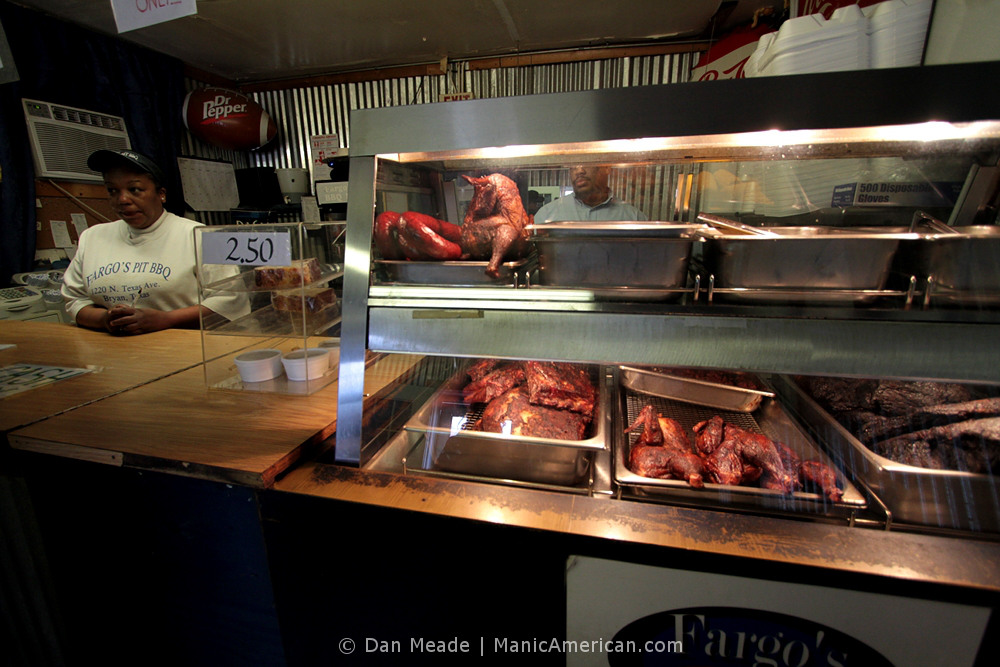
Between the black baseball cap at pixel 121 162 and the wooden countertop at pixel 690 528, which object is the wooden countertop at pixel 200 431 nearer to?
the wooden countertop at pixel 690 528

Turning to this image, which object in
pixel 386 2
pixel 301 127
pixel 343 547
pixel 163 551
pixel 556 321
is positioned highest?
pixel 386 2

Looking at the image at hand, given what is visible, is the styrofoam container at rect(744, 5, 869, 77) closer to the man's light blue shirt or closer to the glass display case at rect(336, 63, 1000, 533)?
the glass display case at rect(336, 63, 1000, 533)

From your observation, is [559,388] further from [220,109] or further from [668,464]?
[220,109]

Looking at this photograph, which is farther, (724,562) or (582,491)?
(582,491)

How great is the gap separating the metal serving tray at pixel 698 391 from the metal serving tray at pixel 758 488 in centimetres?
5

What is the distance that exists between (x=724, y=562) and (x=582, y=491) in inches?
14.9

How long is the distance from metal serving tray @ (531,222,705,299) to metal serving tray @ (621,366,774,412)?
21.0 inches

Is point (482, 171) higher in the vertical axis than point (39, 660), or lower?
higher

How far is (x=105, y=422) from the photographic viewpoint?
1.57 meters

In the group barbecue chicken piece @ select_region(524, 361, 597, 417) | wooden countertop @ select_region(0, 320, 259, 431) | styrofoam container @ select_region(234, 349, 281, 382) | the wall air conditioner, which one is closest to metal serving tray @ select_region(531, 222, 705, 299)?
barbecue chicken piece @ select_region(524, 361, 597, 417)

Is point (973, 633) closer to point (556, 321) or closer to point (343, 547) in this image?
point (556, 321)

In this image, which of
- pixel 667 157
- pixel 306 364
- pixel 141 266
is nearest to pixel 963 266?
pixel 667 157

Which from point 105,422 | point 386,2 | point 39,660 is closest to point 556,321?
point 105,422

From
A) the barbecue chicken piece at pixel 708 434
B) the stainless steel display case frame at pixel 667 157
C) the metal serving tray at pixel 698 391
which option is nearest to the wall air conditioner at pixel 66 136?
the stainless steel display case frame at pixel 667 157
